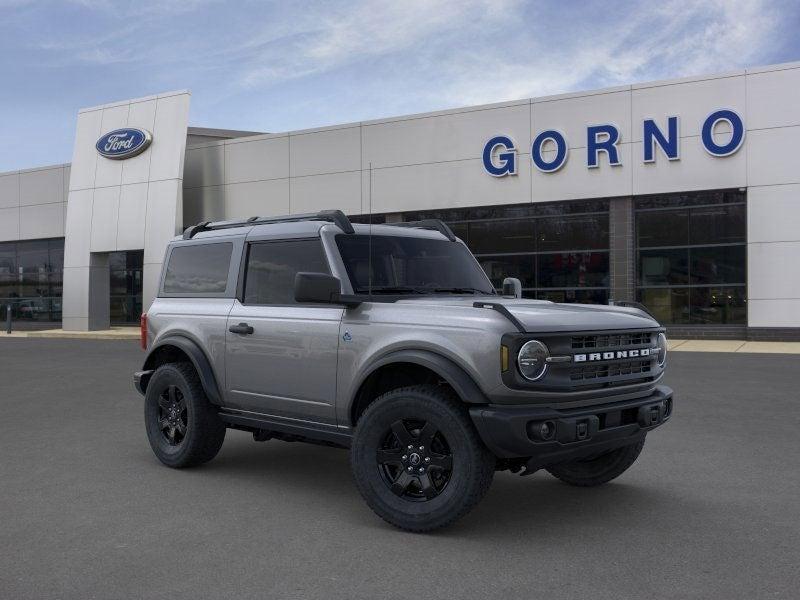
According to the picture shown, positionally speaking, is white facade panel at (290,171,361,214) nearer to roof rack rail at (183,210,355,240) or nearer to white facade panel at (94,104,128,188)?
white facade panel at (94,104,128,188)

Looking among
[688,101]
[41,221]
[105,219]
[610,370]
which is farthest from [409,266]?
[41,221]

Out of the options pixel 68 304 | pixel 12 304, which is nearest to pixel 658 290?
pixel 68 304

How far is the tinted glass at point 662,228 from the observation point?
22.6m

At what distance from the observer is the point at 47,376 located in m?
14.0

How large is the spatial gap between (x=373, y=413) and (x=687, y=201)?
19856mm

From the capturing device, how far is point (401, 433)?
4781mm

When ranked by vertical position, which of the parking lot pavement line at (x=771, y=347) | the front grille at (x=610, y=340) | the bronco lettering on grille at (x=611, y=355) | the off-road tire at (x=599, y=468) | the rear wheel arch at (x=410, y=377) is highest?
the front grille at (x=610, y=340)

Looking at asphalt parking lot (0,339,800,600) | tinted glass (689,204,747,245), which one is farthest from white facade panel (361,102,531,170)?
asphalt parking lot (0,339,800,600)

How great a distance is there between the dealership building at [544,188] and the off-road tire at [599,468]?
17.7 m

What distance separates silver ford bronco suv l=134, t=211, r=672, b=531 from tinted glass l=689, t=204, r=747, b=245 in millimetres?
17334

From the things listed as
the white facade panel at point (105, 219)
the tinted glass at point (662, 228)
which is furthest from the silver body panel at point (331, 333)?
the white facade panel at point (105, 219)

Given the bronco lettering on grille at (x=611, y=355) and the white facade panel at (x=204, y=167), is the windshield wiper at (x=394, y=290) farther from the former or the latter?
the white facade panel at (x=204, y=167)

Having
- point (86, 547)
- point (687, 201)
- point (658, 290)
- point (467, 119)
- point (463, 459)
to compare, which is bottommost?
point (86, 547)

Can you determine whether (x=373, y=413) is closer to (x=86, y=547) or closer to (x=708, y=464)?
(x=86, y=547)
